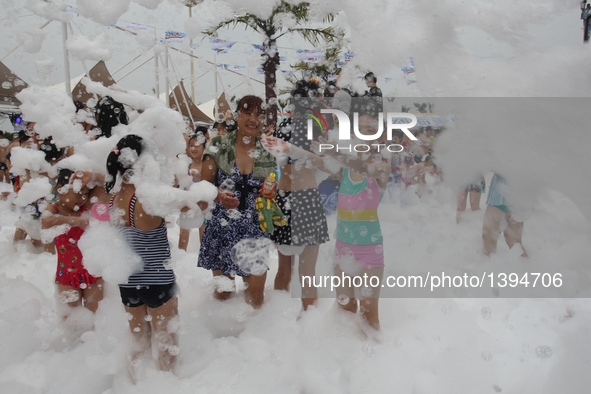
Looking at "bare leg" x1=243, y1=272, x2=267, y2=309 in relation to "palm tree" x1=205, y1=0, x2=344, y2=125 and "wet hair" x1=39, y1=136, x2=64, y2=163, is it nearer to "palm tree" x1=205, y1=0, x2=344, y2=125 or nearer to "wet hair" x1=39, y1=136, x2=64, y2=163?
"palm tree" x1=205, y1=0, x2=344, y2=125

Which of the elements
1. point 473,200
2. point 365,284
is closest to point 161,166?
point 365,284

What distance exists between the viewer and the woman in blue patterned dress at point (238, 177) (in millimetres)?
2588

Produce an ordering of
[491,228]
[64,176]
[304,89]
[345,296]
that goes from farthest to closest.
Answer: [491,228] → [304,89] → [345,296] → [64,176]

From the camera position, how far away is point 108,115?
2549mm

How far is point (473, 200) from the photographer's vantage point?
204 inches

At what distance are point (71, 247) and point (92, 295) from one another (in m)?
0.34

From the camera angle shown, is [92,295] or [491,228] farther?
[491,228]

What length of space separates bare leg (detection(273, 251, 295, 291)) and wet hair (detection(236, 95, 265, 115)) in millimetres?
1108

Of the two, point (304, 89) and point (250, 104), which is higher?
point (304, 89)

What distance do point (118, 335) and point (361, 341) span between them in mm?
1487

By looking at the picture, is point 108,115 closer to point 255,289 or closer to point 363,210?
point 255,289

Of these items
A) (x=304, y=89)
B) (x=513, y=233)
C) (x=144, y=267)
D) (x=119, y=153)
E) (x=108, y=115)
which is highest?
(x=304, y=89)

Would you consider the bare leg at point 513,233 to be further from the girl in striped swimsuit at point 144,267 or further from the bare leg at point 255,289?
the girl in striped swimsuit at point 144,267

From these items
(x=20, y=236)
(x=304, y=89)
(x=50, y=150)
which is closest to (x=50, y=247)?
(x=20, y=236)
